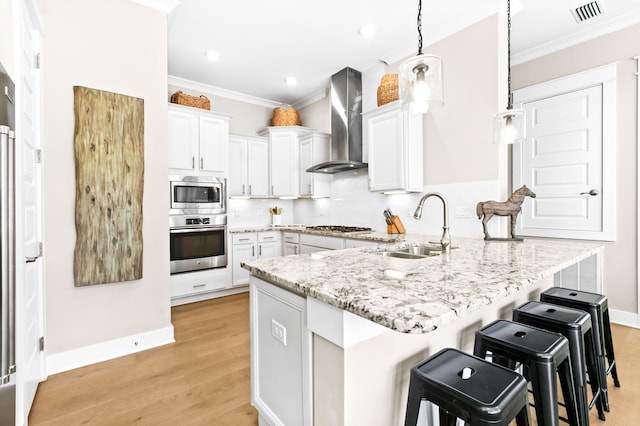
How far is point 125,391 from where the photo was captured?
1.97 meters

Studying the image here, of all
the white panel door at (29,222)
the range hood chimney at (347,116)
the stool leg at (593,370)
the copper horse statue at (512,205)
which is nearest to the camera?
the white panel door at (29,222)

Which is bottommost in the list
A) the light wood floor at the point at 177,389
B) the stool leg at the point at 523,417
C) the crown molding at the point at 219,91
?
the light wood floor at the point at 177,389

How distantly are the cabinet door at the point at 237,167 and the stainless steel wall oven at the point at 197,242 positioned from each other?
2.13 ft

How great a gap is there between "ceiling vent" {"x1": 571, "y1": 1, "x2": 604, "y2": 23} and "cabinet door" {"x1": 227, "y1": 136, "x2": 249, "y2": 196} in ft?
12.8

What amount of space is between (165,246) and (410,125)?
8.62ft

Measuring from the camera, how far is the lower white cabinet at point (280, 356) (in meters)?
1.19

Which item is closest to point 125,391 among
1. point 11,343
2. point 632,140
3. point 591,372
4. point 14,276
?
point 11,343

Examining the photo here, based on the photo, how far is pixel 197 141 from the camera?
3.82 metres

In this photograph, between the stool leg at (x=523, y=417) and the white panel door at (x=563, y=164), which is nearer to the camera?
the stool leg at (x=523, y=417)

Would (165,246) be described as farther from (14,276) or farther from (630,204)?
(630,204)

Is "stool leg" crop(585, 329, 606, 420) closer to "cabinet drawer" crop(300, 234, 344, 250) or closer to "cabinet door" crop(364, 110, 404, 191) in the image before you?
"cabinet door" crop(364, 110, 404, 191)

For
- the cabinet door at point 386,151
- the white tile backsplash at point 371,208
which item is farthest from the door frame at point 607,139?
the cabinet door at point 386,151

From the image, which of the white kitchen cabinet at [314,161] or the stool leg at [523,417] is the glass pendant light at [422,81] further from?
the white kitchen cabinet at [314,161]

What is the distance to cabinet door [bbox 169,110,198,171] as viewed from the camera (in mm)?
3643
